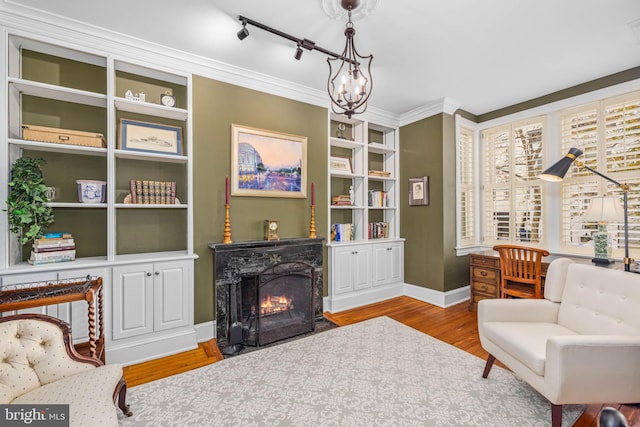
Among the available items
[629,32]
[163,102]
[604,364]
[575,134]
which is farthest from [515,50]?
[163,102]

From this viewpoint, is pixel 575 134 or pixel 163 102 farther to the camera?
Result: pixel 575 134

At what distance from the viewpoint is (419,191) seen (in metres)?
4.05

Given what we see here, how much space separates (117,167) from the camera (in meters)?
2.56

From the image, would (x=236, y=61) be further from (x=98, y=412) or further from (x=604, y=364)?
(x=604, y=364)

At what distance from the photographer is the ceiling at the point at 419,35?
2.03m

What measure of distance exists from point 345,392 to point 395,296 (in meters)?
2.41

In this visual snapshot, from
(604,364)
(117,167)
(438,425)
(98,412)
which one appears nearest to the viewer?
(98,412)

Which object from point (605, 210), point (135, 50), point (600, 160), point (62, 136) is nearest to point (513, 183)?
point (600, 160)

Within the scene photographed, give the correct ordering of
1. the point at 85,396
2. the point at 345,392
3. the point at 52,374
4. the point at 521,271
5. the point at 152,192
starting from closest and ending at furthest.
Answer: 1. the point at 85,396
2. the point at 52,374
3. the point at 345,392
4. the point at 152,192
5. the point at 521,271

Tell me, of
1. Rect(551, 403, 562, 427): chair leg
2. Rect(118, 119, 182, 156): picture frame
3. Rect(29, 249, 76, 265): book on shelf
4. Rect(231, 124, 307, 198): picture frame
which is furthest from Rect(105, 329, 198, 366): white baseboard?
Rect(551, 403, 562, 427): chair leg

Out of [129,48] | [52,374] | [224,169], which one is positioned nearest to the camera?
[52,374]

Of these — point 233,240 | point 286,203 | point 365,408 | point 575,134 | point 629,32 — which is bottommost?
point 365,408

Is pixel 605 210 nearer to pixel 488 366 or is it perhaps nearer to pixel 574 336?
pixel 574 336

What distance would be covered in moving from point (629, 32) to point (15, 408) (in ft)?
15.8
